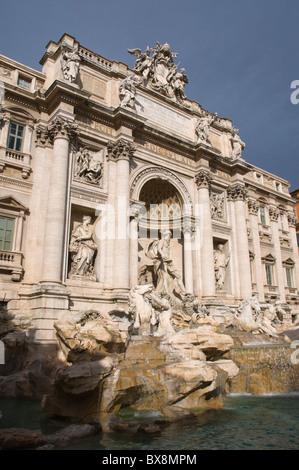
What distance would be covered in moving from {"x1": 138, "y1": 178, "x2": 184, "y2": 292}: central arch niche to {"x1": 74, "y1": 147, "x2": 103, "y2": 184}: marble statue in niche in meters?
3.57

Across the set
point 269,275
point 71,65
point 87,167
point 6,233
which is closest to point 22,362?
point 6,233

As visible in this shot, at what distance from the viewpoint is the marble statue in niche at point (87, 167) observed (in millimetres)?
17453

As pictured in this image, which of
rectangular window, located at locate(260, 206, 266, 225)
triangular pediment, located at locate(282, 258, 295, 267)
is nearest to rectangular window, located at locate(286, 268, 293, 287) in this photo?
triangular pediment, located at locate(282, 258, 295, 267)

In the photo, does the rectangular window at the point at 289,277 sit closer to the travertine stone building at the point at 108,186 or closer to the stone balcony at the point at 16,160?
the travertine stone building at the point at 108,186

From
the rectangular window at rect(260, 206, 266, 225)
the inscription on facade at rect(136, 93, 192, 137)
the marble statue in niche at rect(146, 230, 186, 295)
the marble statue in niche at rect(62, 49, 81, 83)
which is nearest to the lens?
the marble statue in niche at rect(62, 49, 81, 83)

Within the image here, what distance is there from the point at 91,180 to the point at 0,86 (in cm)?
559

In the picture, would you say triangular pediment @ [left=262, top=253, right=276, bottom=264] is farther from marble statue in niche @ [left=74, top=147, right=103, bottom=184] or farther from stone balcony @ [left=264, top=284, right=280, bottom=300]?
marble statue in niche @ [left=74, top=147, right=103, bottom=184]

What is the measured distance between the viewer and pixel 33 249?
615 inches

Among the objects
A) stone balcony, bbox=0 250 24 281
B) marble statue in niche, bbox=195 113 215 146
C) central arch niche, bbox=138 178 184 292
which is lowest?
stone balcony, bbox=0 250 24 281

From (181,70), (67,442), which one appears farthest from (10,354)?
(181,70)

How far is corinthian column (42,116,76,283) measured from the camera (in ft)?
48.8

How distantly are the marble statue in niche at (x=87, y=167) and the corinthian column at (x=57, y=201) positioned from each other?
37.4 inches

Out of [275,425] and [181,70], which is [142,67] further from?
[275,425]

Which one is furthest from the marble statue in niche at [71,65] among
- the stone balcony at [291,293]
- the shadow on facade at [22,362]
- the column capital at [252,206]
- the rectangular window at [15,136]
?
the stone balcony at [291,293]
